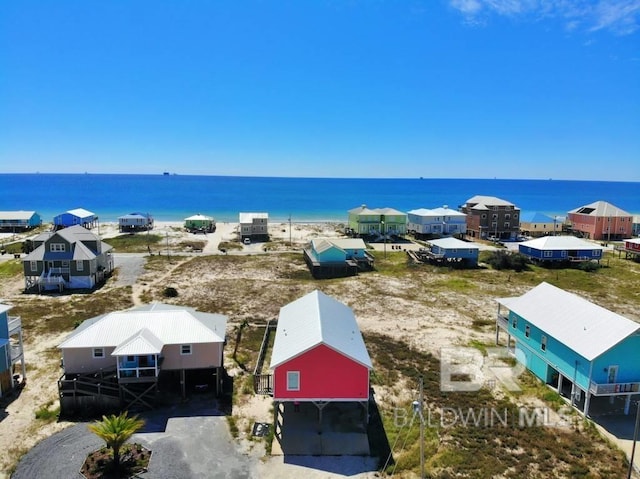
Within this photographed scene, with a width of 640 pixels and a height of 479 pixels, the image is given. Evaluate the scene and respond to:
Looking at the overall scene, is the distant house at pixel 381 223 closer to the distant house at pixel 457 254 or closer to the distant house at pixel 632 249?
the distant house at pixel 457 254

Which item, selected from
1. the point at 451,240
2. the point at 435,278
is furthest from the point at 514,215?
the point at 435,278

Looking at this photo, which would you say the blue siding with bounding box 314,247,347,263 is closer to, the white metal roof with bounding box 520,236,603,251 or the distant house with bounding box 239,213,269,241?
the distant house with bounding box 239,213,269,241

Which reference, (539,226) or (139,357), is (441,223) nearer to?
(539,226)

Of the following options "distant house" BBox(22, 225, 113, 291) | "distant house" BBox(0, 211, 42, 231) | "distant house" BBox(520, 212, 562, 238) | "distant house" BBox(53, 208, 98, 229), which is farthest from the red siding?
"distant house" BBox(0, 211, 42, 231)

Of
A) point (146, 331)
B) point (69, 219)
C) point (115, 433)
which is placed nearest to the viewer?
point (115, 433)

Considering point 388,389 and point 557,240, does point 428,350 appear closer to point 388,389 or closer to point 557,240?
point 388,389

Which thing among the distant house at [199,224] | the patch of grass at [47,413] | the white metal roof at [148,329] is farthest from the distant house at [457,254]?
the distant house at [199,224]

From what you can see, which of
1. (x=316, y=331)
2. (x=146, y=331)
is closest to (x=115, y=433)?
(x=146, y=331)
